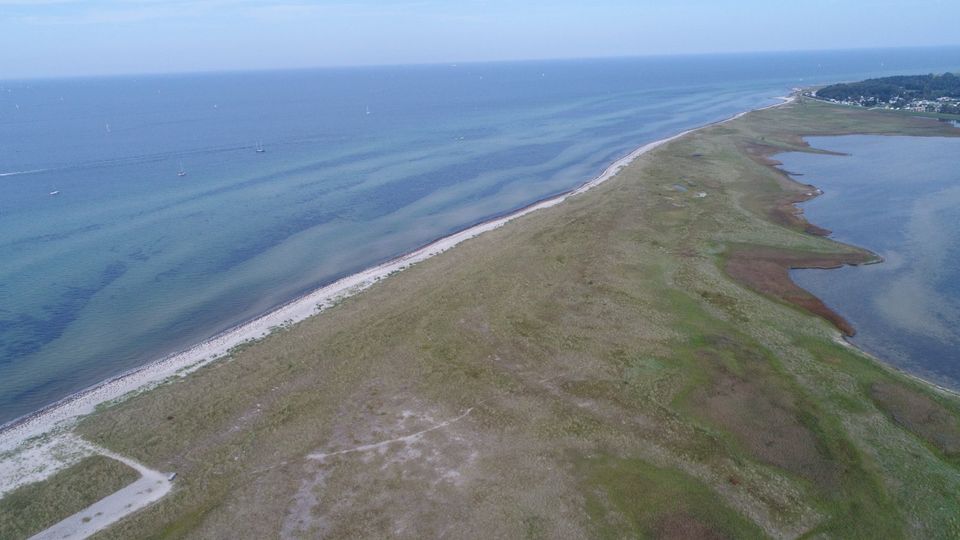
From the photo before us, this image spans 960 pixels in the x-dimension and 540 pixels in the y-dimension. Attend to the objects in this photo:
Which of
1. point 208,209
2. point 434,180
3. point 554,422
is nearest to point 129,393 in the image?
point 554,422


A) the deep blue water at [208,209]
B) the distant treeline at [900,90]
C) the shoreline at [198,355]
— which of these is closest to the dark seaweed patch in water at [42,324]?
the deep blue water at [208,209]

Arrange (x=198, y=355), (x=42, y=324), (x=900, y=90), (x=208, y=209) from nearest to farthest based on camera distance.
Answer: (x=198, y=355) → (x=42, y=324) → (x=208, y=209) → (x=900, y=90)

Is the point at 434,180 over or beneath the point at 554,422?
over

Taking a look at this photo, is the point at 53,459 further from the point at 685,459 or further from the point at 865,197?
the point at 865,197

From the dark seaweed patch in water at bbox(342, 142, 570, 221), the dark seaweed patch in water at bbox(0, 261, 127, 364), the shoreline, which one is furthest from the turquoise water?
the dark seaweed patch in water at bbox(0, 261, 127, 364)

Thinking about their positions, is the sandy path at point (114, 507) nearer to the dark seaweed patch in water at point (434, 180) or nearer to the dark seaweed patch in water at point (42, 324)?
the dark seaweed patch in water at point (42, 324)

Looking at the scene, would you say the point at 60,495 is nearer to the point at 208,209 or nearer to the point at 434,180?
the point at 208,209

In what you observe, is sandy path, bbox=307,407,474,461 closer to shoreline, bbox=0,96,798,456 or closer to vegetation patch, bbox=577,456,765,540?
vegetation patch, bbox=577,456,765,540
